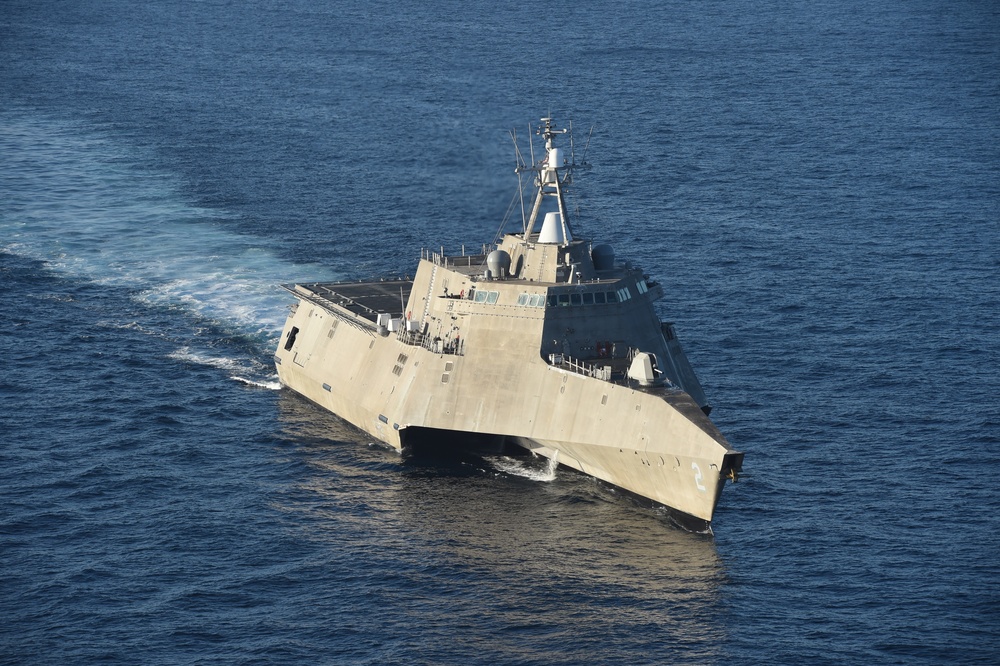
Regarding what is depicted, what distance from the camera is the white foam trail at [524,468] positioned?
265 ft

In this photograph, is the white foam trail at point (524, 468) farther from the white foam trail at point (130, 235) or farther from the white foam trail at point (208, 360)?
the white foam trail at point (130, 235)

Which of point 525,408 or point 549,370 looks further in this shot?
point 525,408

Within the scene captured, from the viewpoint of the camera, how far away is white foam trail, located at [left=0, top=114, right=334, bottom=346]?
354 feet

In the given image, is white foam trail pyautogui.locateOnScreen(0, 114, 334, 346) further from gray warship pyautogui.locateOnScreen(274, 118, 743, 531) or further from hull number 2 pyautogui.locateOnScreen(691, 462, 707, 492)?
hull number 2 pyautogui.locateOnScreen(691, 462, 707, 492)

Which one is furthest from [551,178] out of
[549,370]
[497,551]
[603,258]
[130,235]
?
[130,235]

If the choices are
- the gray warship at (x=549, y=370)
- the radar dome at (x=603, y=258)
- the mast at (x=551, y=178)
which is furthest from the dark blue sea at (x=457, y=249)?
the mast at (x=551, y=178)

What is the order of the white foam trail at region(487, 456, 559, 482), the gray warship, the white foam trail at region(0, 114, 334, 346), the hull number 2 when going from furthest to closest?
the white foam trail at region(0, 114, 334, 346) < the white foam trail at region(487, 456, 559, 482) < the gray warship < the hull number 2

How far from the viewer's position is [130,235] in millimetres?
119688

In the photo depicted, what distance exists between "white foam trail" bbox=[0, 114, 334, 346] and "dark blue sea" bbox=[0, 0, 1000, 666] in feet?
1.16

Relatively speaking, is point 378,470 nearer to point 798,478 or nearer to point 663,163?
point 798,478

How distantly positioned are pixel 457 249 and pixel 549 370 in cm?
3294

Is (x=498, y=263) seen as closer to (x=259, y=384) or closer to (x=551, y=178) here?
(x=551, y=178)

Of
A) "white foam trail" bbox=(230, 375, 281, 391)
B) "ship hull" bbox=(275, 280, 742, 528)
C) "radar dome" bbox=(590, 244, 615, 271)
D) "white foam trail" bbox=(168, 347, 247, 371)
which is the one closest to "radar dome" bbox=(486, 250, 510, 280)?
"ship hull" bbox=(275, 280, 742, 528)

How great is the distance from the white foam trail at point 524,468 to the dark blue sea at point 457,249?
27cm
